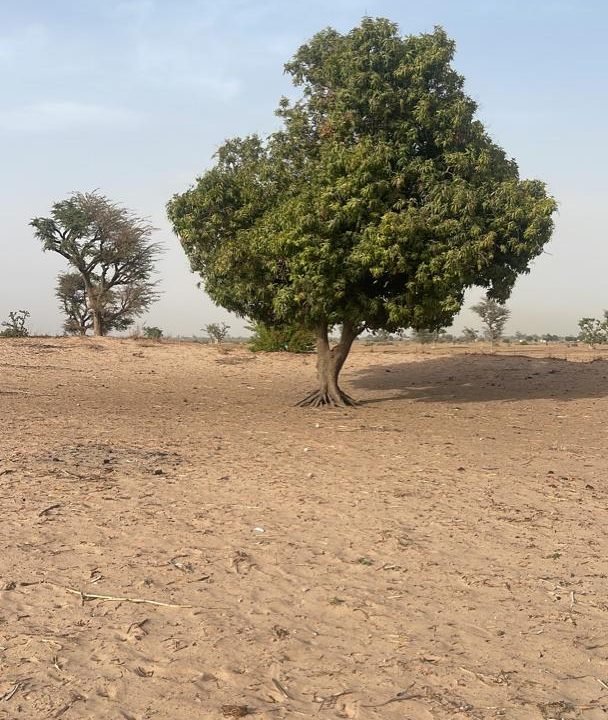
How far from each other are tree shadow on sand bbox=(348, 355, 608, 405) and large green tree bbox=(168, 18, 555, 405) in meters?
4.24

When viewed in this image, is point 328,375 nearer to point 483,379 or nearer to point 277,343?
point 483,379

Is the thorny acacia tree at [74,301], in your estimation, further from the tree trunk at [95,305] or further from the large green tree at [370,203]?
the large green tree at [370,203]

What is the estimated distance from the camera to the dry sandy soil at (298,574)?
3.23 metres

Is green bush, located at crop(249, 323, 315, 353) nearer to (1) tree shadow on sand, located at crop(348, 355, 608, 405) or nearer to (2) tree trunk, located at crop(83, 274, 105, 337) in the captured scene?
(1) tree shadow on sand, located at crop(348, 355, 608, 405)

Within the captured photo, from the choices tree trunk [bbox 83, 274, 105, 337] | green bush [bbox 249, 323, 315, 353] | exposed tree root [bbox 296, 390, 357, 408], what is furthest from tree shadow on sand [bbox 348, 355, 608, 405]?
tree trunk [bbox 83, 274, 105, 337]

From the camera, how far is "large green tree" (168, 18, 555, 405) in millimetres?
12094

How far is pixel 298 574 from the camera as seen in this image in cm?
471

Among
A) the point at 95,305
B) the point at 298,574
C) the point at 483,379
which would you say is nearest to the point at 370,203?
the point at 298,574

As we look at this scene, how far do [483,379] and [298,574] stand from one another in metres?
17.2

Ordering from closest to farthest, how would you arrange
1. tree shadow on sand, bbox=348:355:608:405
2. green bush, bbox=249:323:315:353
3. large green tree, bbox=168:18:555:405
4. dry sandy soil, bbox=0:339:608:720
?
dry sandy soil, bbox=0:339:608:720 → large green tree, bbox=168:18:555:405 → tree shadow on sand, bbox=348:355:608:405 → green bush, bbox=249:323:315:353

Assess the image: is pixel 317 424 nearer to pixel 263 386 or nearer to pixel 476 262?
pixel 476 262

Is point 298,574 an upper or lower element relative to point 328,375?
lower

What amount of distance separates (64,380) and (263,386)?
5500 millimetres

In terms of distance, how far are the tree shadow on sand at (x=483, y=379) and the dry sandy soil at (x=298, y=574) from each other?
6566mm
